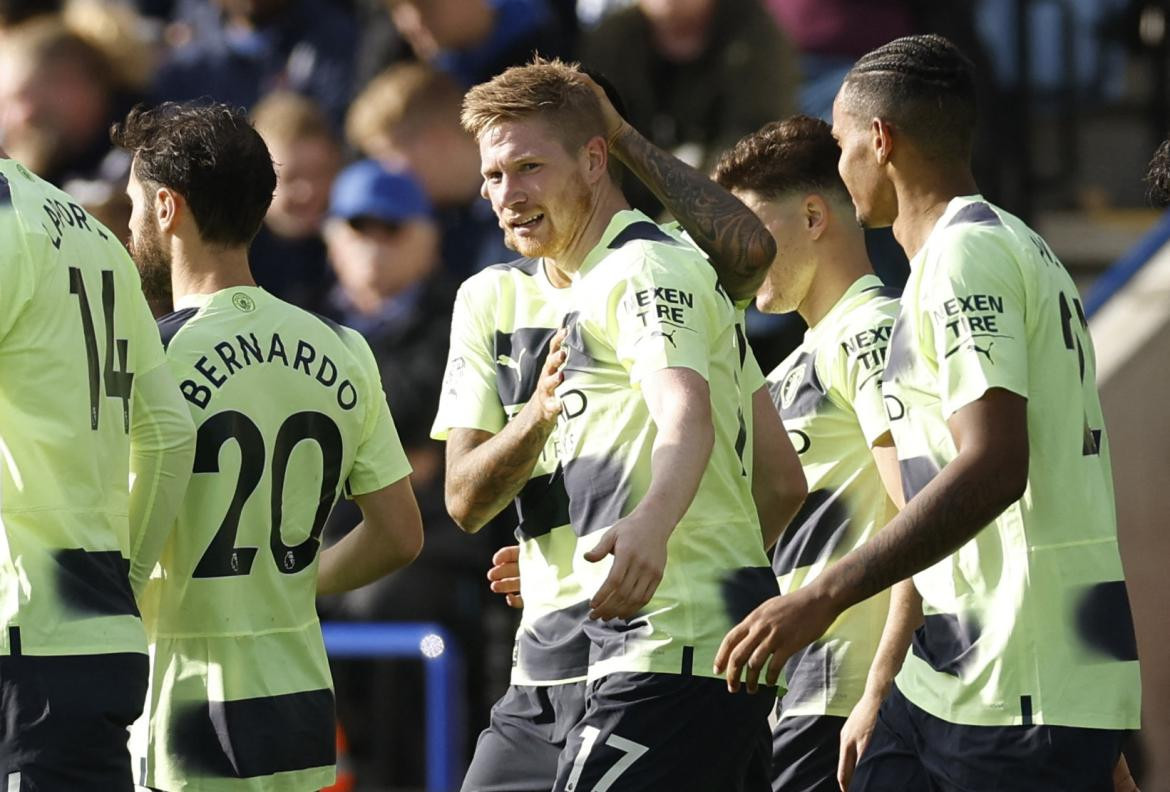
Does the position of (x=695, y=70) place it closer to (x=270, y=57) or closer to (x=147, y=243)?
(x=270, y=57)

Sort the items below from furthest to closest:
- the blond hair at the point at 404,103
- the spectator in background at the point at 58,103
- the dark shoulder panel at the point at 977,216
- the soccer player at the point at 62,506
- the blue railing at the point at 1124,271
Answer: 1. the spectator in background at the point at 58,103
2. the blond hair at the point at 404,103
3. the blue railing at the point at 1124,271
4. the dark shoulder panel at the point at 977,216
5. the soccer player at the point at 62,506

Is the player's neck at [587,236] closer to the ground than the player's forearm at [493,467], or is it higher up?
higher up

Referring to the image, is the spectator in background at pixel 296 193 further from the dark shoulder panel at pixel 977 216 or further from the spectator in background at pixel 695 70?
the dark shoulder panel at pixel 977 216

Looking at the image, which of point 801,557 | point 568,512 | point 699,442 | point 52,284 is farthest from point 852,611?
point 52,284

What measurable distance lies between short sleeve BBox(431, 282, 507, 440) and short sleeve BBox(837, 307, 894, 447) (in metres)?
0.95

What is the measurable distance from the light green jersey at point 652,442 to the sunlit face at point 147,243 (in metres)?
1.04

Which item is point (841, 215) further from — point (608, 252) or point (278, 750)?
point (278, 750)

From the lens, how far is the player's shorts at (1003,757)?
4.05 m

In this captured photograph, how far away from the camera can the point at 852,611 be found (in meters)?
5.27

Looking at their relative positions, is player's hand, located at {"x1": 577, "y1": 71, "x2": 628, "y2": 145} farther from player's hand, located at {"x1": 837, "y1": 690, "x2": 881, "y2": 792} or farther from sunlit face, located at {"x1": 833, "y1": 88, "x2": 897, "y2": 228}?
player's hand, located at {"x1": 837, "y1": 690, "x2": 881, "y2": 792}

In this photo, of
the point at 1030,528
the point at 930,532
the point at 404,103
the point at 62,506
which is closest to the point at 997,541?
the point at 1030,528

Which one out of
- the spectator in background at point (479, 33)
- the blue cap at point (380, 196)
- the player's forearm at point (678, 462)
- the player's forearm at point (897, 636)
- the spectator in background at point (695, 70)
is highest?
the spectator in background at point (479, 33)

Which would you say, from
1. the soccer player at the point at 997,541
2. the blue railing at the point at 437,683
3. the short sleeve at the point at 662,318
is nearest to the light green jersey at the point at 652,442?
the short sleeve at the point at 662,318

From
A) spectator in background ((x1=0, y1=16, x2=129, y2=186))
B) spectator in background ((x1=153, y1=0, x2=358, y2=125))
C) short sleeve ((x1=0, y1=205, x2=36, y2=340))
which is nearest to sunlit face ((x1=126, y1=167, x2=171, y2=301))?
short sleeve ((x1=0, y1=205, x2=36, y2=340))
